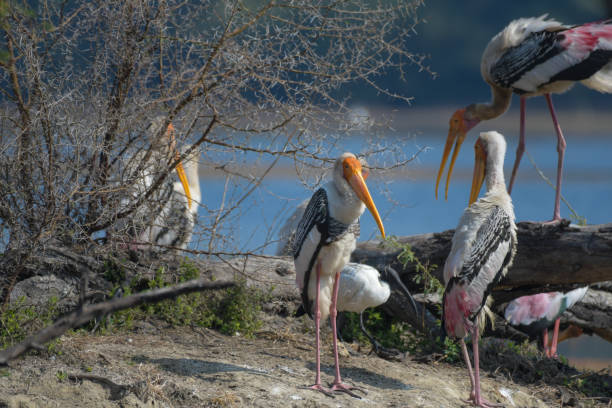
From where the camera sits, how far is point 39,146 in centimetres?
420

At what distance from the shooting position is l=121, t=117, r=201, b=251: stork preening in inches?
178

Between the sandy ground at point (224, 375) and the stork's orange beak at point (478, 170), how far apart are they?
134 cm

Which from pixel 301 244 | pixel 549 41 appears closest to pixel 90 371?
pixel 301 244

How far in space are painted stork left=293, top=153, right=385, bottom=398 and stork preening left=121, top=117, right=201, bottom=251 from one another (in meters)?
1.06

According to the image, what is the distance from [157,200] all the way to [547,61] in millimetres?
3496

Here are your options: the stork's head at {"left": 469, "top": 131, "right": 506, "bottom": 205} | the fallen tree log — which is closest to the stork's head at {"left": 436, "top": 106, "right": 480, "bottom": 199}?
the fallen tree log

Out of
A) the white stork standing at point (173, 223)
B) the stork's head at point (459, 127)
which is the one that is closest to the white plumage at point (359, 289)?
the white stork standing at point (173, 223)

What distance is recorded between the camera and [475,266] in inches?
159

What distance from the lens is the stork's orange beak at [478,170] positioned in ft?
16.2

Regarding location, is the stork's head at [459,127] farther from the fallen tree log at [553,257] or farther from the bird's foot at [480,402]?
the bird's foot at [480,402]

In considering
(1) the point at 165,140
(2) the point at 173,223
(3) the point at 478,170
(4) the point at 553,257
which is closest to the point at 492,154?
(3) the point at 478,170

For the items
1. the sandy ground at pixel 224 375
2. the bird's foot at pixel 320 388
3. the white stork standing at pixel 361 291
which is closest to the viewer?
the sandy ground at pixel 224 375

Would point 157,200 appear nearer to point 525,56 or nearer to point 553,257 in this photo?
point 553,257

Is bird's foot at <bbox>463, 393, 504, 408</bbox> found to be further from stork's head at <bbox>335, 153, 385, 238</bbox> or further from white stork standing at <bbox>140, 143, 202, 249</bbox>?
white stork standing at <bbox>140, 143, 202, 249</bbox>
